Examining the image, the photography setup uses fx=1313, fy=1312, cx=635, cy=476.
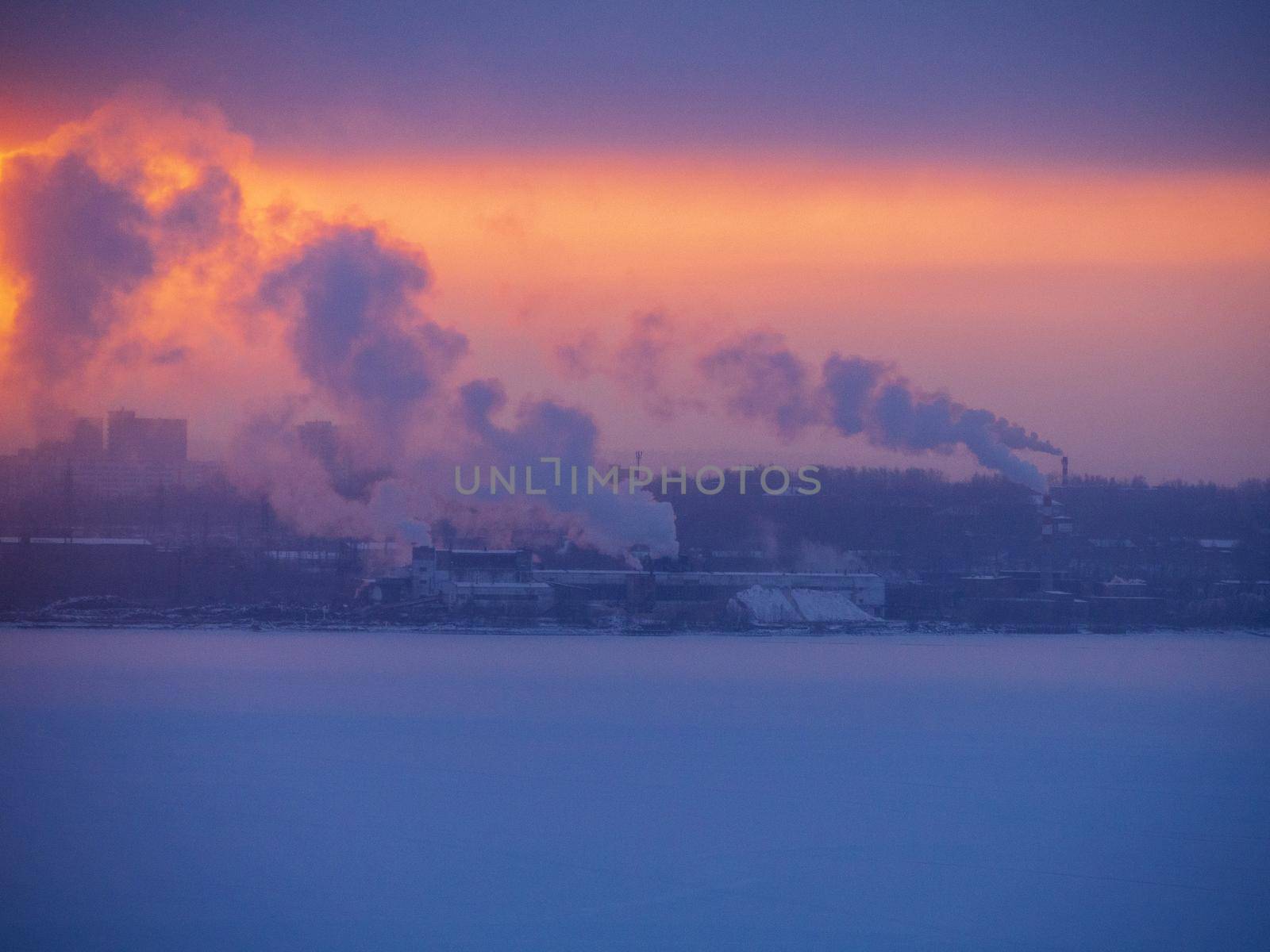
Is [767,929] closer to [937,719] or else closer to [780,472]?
[937,719]

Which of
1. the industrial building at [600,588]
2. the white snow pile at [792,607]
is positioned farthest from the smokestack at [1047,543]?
the white snow pile at [792,607]

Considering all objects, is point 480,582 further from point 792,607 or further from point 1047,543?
point 1047,543

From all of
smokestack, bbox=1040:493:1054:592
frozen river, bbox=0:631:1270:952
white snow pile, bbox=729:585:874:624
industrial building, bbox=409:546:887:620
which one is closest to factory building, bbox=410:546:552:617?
industrial building, bbox=409:546:887:620

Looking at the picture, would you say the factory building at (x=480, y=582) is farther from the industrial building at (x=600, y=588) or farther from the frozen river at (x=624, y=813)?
the frozen river at (x=624, y=813)

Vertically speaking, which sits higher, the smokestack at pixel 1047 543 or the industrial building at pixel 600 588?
the smokestack at pixel 1047 543

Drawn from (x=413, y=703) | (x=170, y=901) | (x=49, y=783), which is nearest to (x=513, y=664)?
(x=413, y=703)
